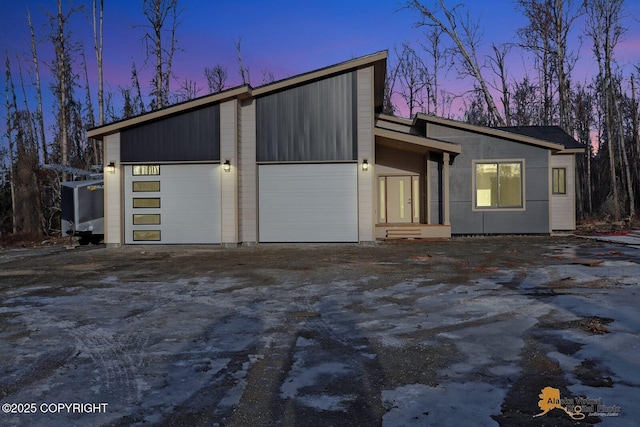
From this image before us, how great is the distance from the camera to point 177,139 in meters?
13.1

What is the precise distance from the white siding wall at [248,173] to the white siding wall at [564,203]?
11331 mm

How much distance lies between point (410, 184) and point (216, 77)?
20.8 m

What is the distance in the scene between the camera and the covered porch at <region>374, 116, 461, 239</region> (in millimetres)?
14547

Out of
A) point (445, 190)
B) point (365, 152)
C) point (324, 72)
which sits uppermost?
point (324, 72)

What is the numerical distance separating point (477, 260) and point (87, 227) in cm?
1297

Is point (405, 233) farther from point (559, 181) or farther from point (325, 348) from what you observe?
point (325, 348)

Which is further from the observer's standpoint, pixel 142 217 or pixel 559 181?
pixel 559 181

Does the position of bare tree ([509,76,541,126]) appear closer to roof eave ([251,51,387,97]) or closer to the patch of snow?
roof eave ([251,51,387,97])

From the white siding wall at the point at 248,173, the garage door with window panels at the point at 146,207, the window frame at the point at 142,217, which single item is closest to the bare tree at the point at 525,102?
the white siding wall at the point at 248,173

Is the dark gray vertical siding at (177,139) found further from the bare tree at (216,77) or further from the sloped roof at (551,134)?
the bare tree at (216,77)

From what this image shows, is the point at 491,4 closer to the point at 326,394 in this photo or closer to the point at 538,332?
the point at 538,332

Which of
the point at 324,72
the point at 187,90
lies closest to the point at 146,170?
the point at 324,72

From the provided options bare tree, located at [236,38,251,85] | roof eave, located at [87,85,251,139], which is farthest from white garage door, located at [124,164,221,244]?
bare tree, located at [236,38,251,85]

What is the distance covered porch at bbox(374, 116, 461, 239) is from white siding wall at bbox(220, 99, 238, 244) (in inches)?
185
